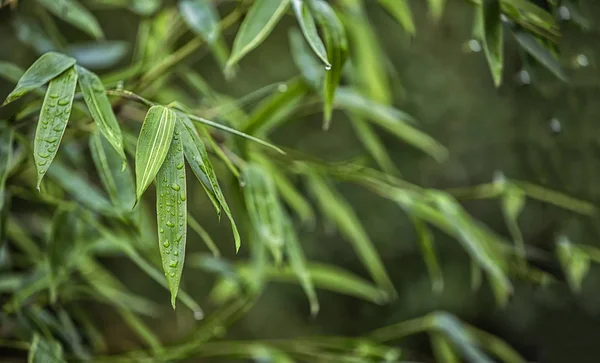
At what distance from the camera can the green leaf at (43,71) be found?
40 cm

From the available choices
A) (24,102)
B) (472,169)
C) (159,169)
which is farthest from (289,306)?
(159,169)

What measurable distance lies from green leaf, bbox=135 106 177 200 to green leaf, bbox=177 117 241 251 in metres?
0.01

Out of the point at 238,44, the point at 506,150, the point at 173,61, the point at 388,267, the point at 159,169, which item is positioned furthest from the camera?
the point at 388,267

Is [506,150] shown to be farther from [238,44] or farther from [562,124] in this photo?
[238,44]

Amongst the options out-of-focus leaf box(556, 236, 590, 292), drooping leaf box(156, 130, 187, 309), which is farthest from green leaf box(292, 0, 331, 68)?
out-of-focus leaf box(556, 236, 590, 292)

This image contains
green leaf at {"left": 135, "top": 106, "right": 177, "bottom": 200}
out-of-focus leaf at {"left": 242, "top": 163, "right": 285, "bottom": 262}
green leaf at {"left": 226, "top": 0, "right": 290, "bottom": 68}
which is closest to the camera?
green leaf at {"left": 135, "top": 106, "right": 177, "bottom": 200}

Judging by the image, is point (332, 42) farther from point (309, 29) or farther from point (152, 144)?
point (152, 144)

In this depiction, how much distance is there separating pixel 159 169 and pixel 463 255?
3.76ft

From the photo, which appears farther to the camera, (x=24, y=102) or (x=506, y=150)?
(x=506, y=150)

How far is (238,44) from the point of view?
1.54 feet

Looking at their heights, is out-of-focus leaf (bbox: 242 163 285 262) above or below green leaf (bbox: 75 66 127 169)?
below

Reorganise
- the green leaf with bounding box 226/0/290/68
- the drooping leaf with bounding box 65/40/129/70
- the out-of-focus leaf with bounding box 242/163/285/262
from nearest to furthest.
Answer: the green leaf with bounding box 226/0/290/68 < the out-of-focus leaf with bounding box 242/163/285/262 < the drooping leaf with bounding box 65/40/129/70

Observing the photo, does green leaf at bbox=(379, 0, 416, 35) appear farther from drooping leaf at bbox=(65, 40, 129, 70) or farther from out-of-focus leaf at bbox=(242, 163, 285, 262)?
drooping leaf at bbox=(65, 40, 129, 70)

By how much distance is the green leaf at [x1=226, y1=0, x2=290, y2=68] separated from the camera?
457mm
